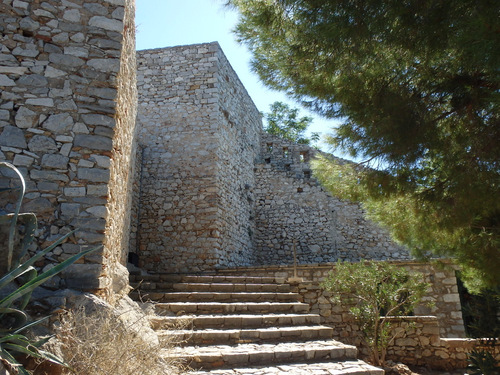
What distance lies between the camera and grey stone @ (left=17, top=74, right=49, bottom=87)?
164 inches

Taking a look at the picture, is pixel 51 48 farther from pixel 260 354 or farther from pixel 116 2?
pixel 260 354

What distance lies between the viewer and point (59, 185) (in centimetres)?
405

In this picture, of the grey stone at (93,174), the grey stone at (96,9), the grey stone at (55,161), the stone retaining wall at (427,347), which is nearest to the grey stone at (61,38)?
the grey stone at (96,9)

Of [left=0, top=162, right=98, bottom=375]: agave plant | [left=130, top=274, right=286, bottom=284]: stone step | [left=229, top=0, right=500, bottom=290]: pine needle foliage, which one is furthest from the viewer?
[left=130, top=274, right=286, bottom=284]: stone step

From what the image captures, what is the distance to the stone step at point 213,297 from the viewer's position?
6336mm

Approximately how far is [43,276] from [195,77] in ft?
27.6

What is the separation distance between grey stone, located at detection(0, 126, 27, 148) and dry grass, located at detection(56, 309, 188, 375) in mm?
1793

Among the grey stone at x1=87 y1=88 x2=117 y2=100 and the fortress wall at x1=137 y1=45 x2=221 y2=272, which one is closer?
the grey stone at x1=87 y1=88 x2=117 y2=100

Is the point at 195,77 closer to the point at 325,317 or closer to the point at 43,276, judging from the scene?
the point at 325,317

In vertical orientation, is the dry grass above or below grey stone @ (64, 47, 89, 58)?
below

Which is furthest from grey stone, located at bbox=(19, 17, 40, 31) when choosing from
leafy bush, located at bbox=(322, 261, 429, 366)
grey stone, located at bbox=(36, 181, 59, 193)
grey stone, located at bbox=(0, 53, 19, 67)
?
leafy bush, located at bbox=(322, 261, 429, 366)

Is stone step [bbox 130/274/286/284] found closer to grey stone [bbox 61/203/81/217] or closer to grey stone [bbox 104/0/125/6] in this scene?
grey stone [bbox 61/203/81/217]

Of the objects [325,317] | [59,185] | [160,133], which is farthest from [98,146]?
[160,133]

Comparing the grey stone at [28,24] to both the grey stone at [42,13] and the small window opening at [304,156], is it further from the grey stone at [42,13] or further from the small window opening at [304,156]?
the small window opening at [304,156]
